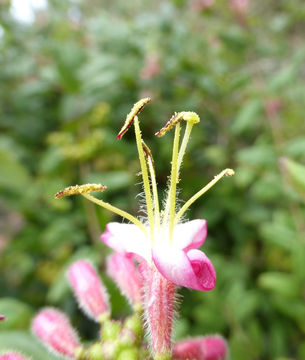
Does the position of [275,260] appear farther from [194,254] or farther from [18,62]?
[18,62]

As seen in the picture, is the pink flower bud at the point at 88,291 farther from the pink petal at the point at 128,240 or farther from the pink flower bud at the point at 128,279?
the pink petal at the point at 128,240

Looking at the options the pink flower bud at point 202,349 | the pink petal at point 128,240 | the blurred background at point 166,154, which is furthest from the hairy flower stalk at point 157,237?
the blurred background at point 166,154

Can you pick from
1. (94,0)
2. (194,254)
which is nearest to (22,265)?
(194,254)

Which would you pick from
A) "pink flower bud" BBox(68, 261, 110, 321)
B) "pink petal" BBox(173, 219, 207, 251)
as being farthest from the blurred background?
"pink petal" BBox(173, 219, 207, 251)

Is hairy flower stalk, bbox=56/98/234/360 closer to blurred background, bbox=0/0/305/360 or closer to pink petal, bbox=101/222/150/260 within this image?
pink petal, bbox=101/222/150/260

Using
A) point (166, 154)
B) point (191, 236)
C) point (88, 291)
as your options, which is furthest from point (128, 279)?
point (166, 154)

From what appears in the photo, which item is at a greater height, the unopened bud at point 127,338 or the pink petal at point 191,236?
the pink petal at point 191,236

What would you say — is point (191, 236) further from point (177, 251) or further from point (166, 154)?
point (166, 154)
